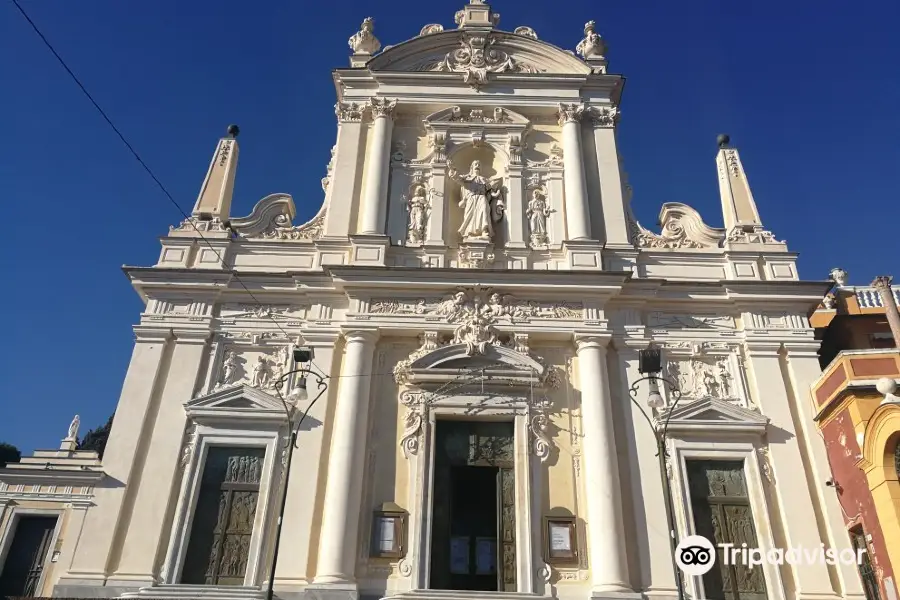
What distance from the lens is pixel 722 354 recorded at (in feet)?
50.7

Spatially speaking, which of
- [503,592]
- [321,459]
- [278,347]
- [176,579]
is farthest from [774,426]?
[176,579]

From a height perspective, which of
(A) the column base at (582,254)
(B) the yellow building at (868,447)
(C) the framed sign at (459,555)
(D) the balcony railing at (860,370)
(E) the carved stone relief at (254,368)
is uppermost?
(A) the column base at (582,254)

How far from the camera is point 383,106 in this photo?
1864cm

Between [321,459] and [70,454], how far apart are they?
12678 millimetres

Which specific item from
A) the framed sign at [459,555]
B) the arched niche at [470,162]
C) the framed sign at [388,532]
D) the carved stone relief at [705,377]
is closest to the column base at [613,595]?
the framed sign at [459,555]

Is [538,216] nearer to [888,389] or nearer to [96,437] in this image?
[888,389]

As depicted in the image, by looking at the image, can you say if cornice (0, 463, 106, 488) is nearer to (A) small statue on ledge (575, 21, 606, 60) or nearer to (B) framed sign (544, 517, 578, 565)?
(B) framed sign (544, 517, 578, 565)

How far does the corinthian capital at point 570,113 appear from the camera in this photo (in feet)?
60.5

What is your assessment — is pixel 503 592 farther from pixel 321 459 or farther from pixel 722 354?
pixel 722 354

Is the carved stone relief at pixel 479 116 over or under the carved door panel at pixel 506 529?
over

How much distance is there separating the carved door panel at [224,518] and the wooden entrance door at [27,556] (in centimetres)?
444

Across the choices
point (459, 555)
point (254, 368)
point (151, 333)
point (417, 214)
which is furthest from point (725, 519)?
point (151, 333)

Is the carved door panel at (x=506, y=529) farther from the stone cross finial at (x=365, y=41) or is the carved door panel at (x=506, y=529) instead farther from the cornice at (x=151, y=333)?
the stone cross finial at (x=365, y=41)

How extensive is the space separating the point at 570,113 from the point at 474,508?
32.9 feet
